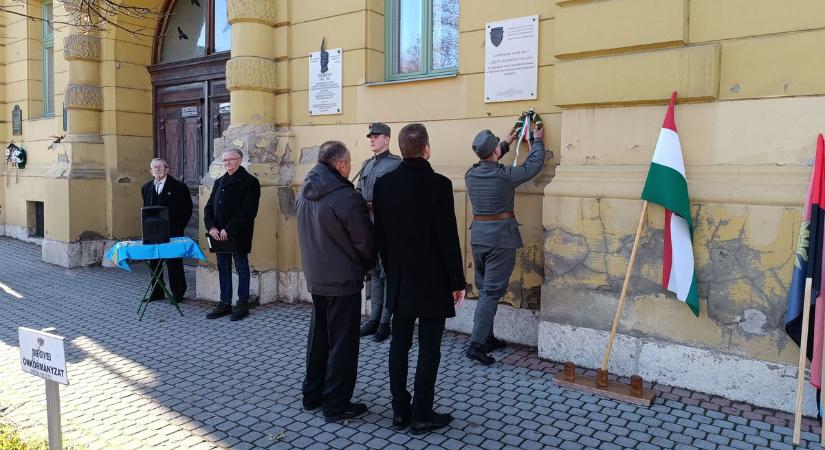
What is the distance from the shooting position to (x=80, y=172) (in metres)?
10.0

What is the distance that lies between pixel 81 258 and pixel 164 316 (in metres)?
3.90

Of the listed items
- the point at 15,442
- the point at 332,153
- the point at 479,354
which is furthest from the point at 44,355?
the point at 479,354

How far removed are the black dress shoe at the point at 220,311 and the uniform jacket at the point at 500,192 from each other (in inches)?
119

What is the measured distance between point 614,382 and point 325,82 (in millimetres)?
4351

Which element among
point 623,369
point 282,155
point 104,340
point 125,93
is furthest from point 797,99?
point 125,93

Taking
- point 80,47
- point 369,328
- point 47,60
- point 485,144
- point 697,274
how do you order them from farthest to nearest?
point 47,60, point 80,47, point 369,328, point 485,144, point 697,274

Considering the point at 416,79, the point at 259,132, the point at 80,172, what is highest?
the point at 416,79

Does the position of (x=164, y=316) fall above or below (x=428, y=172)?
below

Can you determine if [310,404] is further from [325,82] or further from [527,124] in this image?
[325,82]

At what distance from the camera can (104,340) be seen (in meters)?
6.04

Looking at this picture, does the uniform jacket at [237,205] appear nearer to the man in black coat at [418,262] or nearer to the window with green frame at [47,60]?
the man in black coat at [418,262]

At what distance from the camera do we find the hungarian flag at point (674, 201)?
4516 millimetres

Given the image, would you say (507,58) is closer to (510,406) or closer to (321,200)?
(321,200)

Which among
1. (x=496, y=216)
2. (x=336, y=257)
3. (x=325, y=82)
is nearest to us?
(x=336, y=257)
